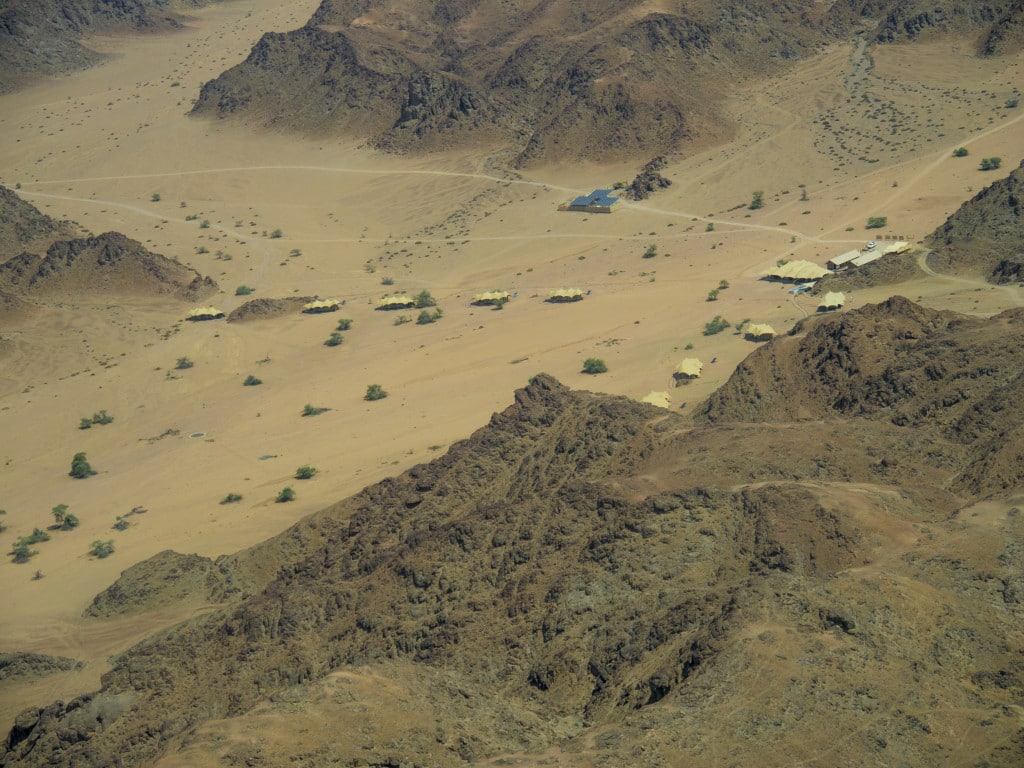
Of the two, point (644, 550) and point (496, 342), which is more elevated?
point (644, 550)

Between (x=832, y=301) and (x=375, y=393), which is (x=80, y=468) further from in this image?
(x=832, y=301)

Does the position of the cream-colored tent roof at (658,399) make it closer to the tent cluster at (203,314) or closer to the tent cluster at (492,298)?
the tent cluster at (492,298)

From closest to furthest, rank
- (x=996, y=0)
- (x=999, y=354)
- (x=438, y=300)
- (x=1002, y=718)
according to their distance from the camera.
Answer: (x=1002, y=718) → (x=999, y=354) → (x=438, y=300) → (x=996, y=0)

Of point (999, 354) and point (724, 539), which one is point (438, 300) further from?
point (724, 539)

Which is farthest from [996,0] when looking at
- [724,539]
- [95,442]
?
[724,539]

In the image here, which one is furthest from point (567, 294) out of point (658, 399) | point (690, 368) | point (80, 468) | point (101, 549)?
point (101, 549)

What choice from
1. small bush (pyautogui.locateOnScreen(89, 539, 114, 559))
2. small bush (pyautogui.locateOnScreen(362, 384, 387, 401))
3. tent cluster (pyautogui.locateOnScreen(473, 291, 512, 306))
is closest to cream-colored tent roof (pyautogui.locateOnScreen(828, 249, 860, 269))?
tent cluster (pyautogui.locateOnScreen(473, 291, 512, 306))

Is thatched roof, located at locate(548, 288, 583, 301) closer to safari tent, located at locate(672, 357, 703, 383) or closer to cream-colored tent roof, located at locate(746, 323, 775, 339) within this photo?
cream-colored tent roof, located at locate(746, 323, 775, 339)

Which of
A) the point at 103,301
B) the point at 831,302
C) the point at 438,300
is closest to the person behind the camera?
the point at 831,302
